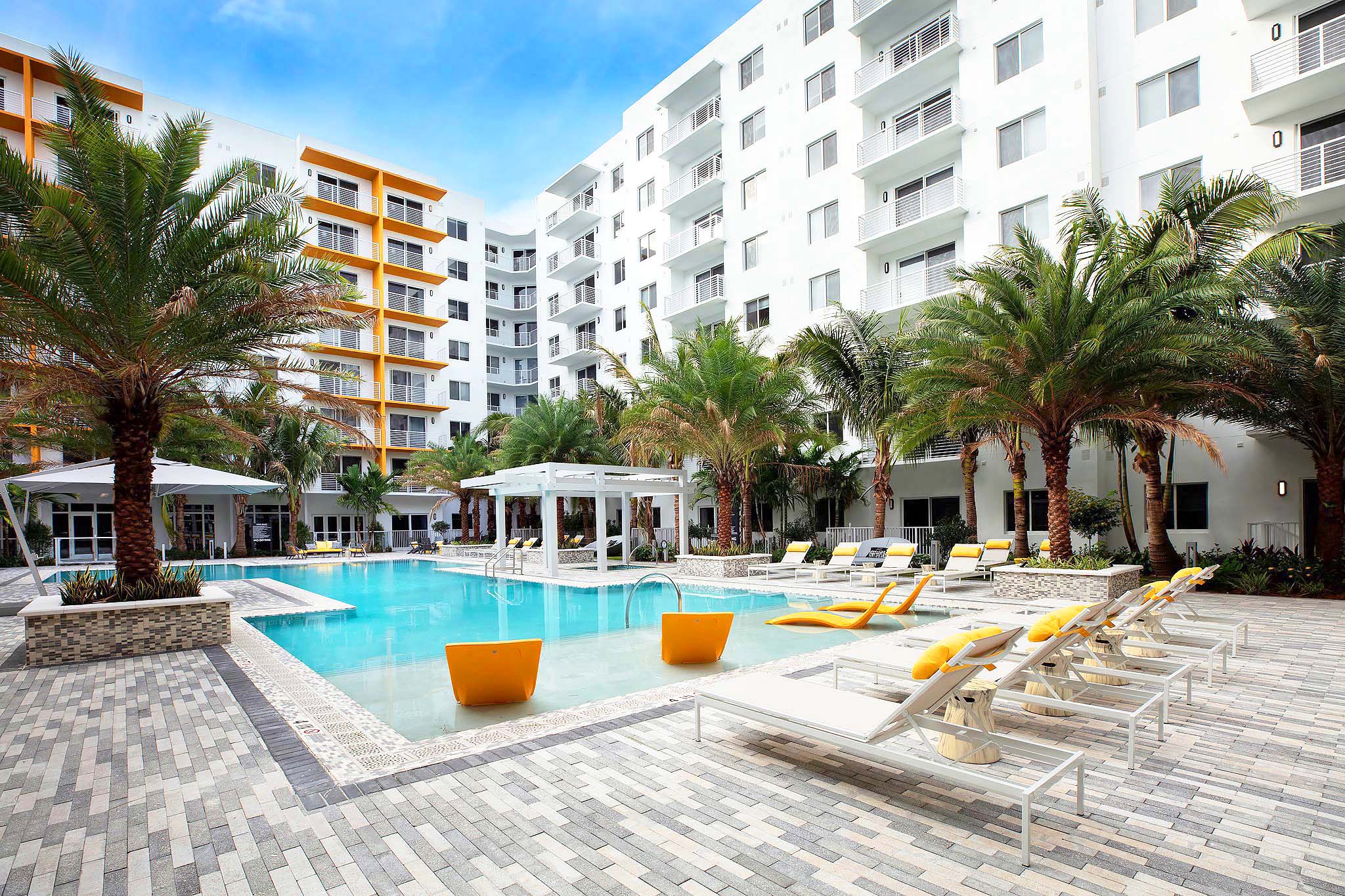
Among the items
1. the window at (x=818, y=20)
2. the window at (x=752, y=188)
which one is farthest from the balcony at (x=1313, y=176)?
the window at (x=752, y=188)

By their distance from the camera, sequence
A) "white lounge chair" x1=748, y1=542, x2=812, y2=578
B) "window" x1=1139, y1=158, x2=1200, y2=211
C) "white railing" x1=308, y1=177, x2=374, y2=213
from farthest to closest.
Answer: "white railing" x1=308, y1=177, x2=374, y2=213, "white lounge chair" x1=748, y1=542, x2=812, y2=578, "window" x1=1139, y1=158, x2=1200, y2=211

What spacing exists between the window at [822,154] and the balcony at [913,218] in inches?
116

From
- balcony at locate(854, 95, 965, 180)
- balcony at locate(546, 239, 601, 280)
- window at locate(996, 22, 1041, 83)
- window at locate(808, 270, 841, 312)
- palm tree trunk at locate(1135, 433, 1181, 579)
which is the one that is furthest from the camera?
balcony at locate(546, 239, 601, 280)

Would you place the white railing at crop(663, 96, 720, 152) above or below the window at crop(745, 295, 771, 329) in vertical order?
above

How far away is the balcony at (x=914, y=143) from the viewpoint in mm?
21688

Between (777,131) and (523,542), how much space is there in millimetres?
18573

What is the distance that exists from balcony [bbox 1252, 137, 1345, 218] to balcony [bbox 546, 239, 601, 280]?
92.0 ft

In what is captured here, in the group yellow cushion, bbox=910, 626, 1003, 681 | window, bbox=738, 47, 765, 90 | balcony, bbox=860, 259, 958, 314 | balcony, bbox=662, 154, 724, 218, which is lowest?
yellow cushion, bbox=910, 626, 1003, 681

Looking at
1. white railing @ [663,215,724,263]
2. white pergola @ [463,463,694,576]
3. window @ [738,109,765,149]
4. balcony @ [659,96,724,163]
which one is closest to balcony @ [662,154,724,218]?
balcony @ [659,96,724,163]

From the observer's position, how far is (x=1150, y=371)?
42.9ft

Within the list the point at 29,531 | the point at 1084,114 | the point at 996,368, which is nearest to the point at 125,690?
the point at 996,368

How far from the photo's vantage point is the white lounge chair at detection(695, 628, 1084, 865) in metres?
3.72

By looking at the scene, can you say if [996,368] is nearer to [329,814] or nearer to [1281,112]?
[1281,112]

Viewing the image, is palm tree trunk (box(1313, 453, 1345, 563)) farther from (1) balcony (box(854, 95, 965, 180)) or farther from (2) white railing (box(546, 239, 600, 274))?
(2) white railing (box(546, 239, 600, 274))
